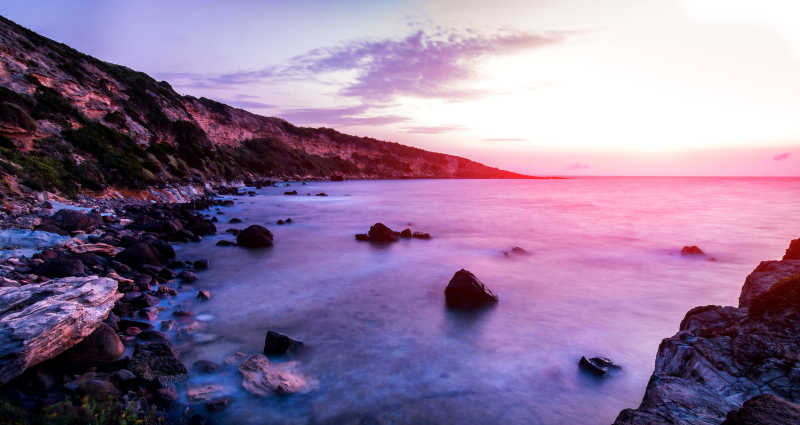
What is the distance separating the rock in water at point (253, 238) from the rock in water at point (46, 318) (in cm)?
970

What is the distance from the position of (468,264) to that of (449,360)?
791 centimetres

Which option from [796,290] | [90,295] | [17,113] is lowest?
[90,295]

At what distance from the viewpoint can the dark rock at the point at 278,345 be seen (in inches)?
258

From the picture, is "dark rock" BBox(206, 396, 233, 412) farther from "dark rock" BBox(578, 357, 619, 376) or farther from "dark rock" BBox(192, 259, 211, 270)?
"dark rock" BBox(192, 259, 211, 270)

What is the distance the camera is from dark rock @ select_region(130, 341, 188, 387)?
506 centimetres

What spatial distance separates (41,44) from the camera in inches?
1163

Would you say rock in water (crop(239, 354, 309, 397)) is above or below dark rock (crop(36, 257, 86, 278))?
below

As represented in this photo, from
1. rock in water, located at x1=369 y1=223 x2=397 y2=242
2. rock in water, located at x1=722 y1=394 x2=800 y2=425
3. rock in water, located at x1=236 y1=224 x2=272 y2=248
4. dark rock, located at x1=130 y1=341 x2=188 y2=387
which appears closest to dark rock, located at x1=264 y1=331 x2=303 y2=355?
dark rock, located at x1=130 y1=341 x2=188 y2=387

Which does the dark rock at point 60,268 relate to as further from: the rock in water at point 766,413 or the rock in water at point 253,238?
the rock in water at point 766,413

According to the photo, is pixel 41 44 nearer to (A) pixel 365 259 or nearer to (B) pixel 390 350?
(A) pixel 365 259

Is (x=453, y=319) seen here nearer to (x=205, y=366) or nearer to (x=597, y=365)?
(x=597, y=365)

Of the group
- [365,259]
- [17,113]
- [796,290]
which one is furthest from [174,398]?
[17,113]

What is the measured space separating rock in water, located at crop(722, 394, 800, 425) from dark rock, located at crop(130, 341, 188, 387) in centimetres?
651

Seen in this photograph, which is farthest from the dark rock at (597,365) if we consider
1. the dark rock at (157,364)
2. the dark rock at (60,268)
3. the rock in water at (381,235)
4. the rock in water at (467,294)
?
the rock in water at (381,235)
